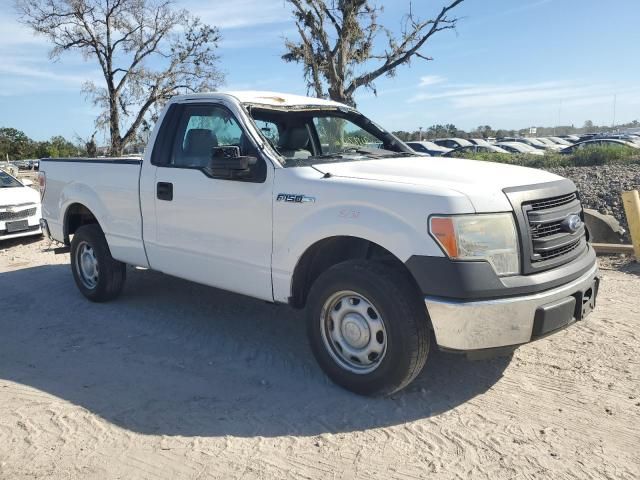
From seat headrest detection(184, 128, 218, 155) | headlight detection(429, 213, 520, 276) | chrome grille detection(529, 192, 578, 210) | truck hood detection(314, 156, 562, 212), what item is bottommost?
headlight detection(429, 213, 520, 276)

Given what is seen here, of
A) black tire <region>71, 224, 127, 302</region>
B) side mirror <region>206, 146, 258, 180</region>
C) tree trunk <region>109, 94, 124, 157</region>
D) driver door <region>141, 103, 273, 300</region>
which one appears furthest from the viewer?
tree trunk <region>109, 94, 124, 157</region>

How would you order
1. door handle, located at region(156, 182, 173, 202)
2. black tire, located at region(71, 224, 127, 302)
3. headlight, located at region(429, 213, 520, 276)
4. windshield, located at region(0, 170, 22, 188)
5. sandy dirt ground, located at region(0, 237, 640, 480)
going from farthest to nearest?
1. windshield, located at region(0, 170, 22, 188)
2. black tire, located at region(71, 224, 127, 302)
3. door handle, located at region(156, 182, 173, 202)
4. headlight, located at region(429, 213, 520, 276)
5. sandy dirt ground, located at region(0, 237, 640, 480)

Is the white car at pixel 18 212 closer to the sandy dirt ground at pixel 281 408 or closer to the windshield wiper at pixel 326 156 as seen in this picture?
the sandy dirt ground at pixel 281 408

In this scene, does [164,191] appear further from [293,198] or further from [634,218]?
[634,218]

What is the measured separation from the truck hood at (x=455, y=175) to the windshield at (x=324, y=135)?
0.39m

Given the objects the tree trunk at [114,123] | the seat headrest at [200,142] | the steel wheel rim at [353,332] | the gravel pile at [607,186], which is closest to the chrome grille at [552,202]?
the steel wheel rim at [353,332]

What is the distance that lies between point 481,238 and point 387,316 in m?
0.74

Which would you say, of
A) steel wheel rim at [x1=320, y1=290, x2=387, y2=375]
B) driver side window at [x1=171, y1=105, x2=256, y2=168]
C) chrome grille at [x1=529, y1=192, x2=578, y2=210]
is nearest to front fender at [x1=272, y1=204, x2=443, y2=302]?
steel wheel rim at [x1=320, y1=290, x2=387, y2=375]

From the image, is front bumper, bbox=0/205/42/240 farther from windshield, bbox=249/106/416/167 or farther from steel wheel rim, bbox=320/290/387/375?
steel wheel rim, bbox=320/290/387/375

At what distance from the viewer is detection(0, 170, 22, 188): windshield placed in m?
11.2

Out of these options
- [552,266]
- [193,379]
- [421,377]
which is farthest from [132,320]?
[552,266]

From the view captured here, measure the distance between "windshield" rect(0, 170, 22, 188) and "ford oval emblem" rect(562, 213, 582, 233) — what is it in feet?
34.7

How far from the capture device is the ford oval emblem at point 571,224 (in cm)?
384

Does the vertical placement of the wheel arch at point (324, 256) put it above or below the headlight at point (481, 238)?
below
